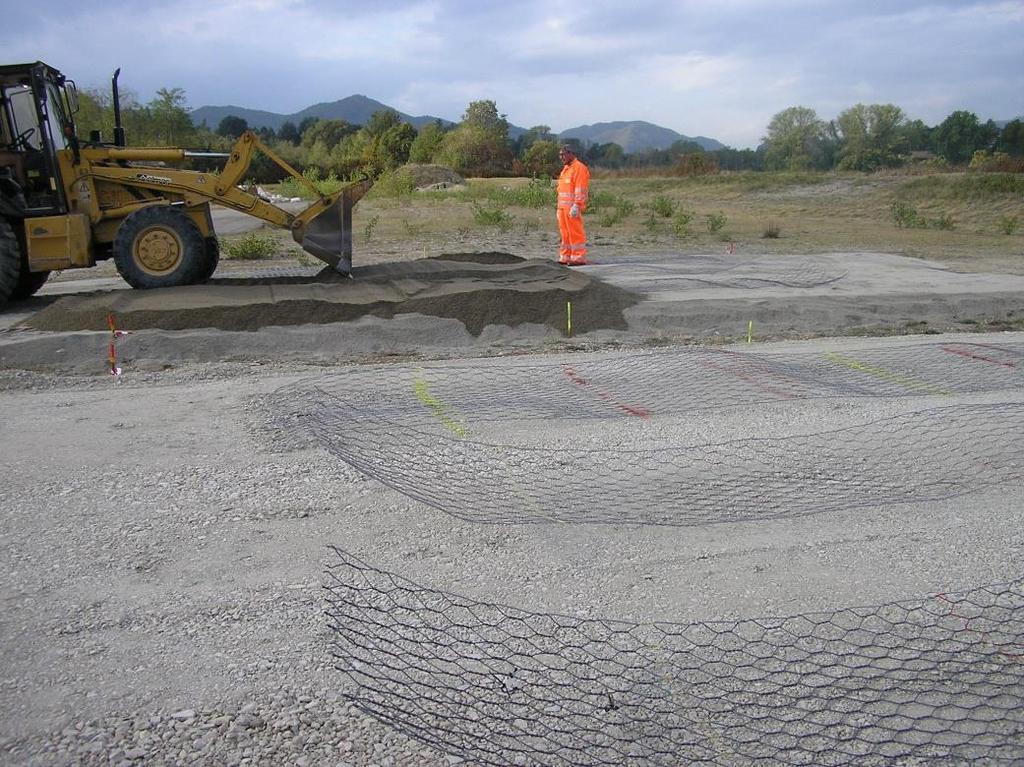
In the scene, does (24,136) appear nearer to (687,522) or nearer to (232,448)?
(232,448)

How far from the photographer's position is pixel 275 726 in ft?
10.2

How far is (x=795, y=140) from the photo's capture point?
62844 millimetres

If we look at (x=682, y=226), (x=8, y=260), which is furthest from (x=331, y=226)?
(x=682, y=226)

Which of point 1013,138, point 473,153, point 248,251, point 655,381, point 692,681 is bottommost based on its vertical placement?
point 692,681

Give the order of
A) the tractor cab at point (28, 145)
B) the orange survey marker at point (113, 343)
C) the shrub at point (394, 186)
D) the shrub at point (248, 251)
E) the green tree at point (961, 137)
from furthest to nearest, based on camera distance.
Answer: the green tree at point (961, 137), the shrub at point (394, 186), the shrub at point (248, 251), the tractor cab at point (28, 145), the orange survey marker at point (113, 343)

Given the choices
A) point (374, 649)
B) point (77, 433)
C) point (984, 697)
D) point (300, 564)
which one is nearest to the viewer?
point (984, 697)

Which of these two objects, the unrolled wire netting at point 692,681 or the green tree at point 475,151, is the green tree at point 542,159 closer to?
the green tree at point 475,151

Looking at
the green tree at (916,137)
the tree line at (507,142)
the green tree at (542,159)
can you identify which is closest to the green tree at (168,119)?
the tree line at (507,142)

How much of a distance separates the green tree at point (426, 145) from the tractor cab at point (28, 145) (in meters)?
31.5

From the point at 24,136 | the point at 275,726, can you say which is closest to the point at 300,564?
the point at 275,726

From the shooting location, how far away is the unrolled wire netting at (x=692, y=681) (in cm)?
304

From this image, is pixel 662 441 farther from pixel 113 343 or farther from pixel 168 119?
pixel 168 119

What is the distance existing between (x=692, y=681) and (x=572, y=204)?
35.4 feet

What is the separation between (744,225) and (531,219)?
5.17 m
